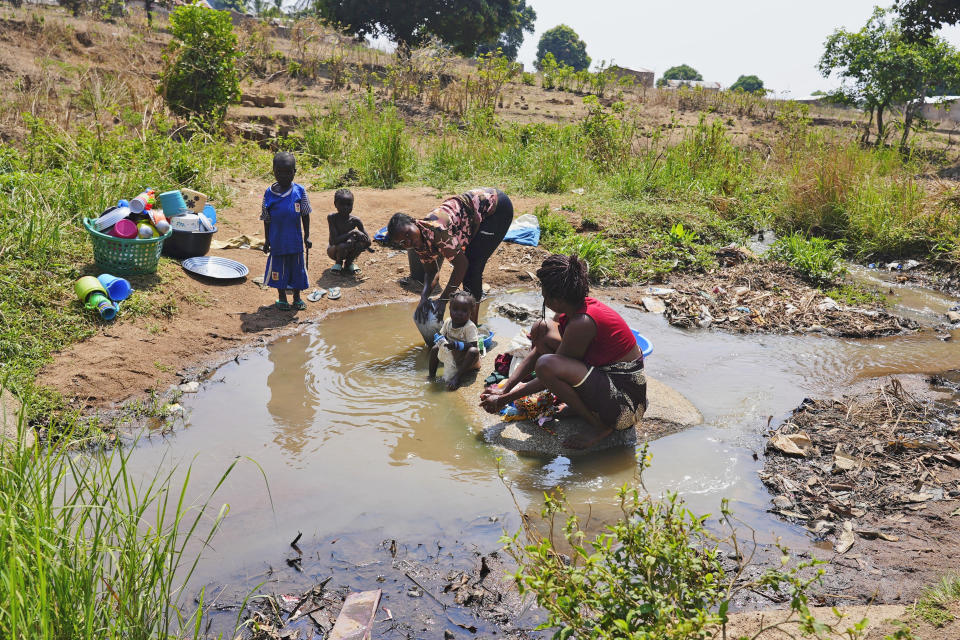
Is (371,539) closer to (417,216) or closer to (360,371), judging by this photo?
(360,371)

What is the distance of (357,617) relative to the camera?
2723 millimetres

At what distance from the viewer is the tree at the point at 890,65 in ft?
57.3

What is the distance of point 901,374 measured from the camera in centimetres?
556

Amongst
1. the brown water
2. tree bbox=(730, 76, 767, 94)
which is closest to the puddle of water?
the brown water

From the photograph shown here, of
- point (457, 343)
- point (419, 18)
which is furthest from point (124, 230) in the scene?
point (419, 18)

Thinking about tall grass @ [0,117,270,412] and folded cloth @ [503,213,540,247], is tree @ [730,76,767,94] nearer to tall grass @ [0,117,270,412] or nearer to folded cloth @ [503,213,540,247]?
folded cloth @ [503,213,540,247]

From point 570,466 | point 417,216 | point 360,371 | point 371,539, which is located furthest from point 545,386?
point 417,216

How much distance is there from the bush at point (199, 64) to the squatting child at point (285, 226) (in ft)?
20.6

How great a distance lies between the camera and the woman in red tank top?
12.0 feet

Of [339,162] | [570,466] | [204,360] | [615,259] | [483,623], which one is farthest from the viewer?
[339,162]

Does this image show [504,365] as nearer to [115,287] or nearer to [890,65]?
[115,287]

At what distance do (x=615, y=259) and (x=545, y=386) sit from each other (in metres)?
4.47

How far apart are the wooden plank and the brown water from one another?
0.13 meters

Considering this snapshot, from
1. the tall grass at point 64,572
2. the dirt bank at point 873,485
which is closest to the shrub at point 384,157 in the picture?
the dirt bank at point 873,485
